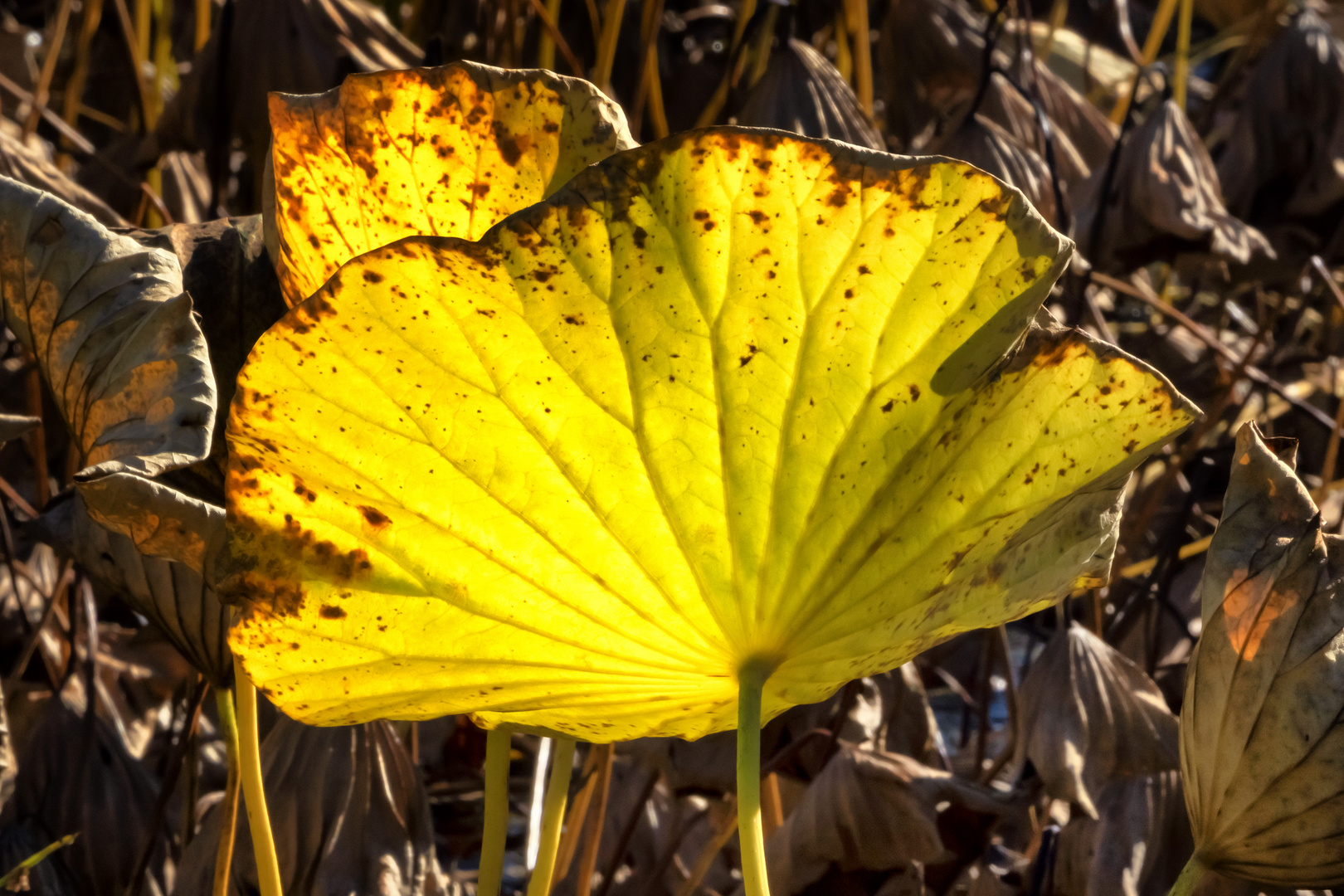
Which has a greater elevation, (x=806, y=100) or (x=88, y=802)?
(x=806, y=100)

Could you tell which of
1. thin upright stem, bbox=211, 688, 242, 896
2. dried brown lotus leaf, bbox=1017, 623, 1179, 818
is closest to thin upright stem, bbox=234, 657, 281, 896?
thin upright stem, bbox=211, 688, 242, 896

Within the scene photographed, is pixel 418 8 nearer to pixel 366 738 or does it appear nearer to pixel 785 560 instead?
pixel 366 738

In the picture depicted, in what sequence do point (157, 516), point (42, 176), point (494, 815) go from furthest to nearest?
1. point (42, 176)
2. point (494, 815)
3. point (157, 516)

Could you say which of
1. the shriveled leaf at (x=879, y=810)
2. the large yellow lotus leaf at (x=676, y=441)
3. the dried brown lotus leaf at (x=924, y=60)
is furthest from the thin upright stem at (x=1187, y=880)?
the dried brown lotus leaf at (x=924, y=60)

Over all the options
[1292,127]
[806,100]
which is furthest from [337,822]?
[1292,127]

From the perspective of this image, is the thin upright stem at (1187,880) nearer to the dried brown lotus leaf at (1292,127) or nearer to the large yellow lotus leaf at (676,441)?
the large yellow lotus leaf at (676,441)

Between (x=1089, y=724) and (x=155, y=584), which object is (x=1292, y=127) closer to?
(x=1089, y=724)

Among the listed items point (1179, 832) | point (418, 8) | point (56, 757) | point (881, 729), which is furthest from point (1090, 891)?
point (418, 8)
